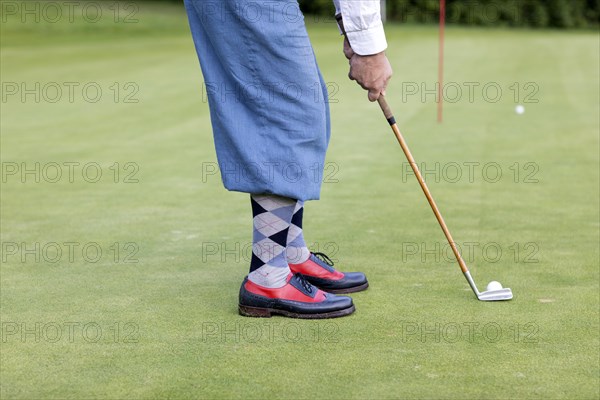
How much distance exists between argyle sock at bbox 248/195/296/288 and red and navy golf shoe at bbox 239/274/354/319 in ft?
0.10

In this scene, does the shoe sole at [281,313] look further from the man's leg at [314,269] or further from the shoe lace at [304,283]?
the man's leg at [314,269]

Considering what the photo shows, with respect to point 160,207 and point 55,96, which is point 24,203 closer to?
point 160,207

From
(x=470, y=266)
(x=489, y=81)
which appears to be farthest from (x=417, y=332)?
(x=489, y=81)

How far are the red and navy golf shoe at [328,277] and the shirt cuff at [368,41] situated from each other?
86 centimetres

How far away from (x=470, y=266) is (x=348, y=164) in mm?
2537

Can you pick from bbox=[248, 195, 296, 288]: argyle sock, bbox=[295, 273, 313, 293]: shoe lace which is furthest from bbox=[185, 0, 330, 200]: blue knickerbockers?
bbox=[295, 273, 313, 293]: shoe lace

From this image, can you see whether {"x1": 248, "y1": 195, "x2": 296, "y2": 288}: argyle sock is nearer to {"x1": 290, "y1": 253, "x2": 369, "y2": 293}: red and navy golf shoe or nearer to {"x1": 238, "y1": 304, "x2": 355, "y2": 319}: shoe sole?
{"x1": 238, "y1": 304, "x2": 355, "y2": 319}: shoe sole

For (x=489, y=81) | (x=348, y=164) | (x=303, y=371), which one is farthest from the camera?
(x=489, y=81)

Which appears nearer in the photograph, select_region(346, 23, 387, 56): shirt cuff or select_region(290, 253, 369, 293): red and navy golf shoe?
select_region(346, 23, 387, 56): shirt cuff

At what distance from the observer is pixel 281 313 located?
Answer: 3590 mm

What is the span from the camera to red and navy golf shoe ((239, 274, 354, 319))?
3.52 meters

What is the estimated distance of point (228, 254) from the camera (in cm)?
442

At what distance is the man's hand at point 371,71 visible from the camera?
11.0ft

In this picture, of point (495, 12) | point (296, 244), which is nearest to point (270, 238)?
point (296, 244)
